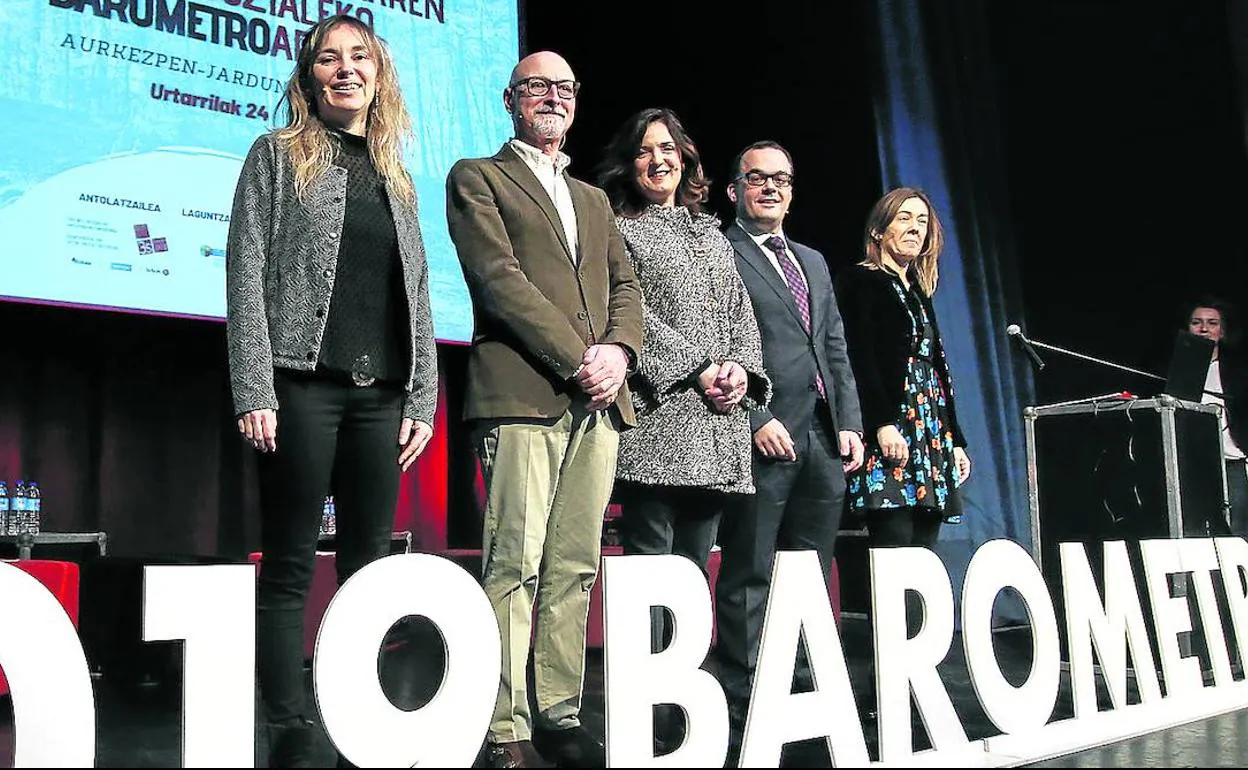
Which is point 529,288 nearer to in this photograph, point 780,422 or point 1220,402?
point 780,422

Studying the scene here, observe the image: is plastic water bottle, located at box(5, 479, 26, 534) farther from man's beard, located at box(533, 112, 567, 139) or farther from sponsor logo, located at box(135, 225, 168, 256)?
man's beard, located at box(533, 112, 567, 139)

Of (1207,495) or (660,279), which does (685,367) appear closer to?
(660,279)

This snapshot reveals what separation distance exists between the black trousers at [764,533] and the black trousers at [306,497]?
743mm

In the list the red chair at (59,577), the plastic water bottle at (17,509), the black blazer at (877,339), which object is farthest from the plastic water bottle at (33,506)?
the black blazer at (877,339)

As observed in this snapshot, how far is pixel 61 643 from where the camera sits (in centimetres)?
137

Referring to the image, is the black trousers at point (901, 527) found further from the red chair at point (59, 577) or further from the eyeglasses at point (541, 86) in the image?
the red chair at point (59, 577)

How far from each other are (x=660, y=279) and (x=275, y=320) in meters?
0.73

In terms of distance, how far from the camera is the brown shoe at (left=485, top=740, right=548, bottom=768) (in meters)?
1.76

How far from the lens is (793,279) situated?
8.16 ft

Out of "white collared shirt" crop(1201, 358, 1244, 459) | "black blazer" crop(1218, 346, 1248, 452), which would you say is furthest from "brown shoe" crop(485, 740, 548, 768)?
"black blazer" crop(1218, 346, 1248, 452)

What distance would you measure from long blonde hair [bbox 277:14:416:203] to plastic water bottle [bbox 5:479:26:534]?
8.49ft

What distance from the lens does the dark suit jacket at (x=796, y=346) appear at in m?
2.37

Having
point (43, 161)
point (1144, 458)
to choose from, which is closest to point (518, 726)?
point (1144, 458)

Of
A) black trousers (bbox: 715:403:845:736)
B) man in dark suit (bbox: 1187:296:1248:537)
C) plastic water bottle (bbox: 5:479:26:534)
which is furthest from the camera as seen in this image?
man in dark suit (bbox: 1187:296:1248:537)
